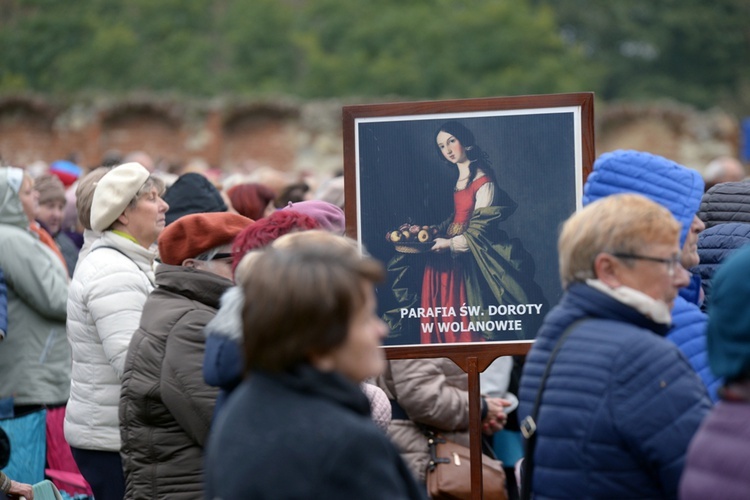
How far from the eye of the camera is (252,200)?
6.88 m

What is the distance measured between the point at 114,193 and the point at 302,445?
2967 mm

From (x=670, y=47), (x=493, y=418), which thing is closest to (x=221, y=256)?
(x=493, y=418)

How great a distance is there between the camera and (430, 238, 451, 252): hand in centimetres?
408

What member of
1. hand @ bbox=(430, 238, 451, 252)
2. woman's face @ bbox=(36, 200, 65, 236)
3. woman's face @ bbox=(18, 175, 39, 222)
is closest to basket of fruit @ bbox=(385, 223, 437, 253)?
hand @ bbox=(430, 238, 451, 252)

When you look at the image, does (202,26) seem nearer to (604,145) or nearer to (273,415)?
(604,145)

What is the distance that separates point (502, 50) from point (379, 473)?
30292 millimetres

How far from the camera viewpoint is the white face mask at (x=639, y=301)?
9.46ft

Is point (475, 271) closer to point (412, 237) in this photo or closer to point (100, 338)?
point (412, 237)

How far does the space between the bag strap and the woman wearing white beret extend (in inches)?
74.9

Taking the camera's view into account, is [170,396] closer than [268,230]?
No

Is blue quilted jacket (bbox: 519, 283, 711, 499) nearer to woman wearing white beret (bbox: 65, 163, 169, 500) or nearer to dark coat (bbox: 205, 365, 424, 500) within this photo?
dark coat (bbox: 205, 365, 424, 500)

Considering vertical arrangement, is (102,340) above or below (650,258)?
below

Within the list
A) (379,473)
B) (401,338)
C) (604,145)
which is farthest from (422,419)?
(604,145)

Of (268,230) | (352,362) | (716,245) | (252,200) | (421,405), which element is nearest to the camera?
(352,362)
